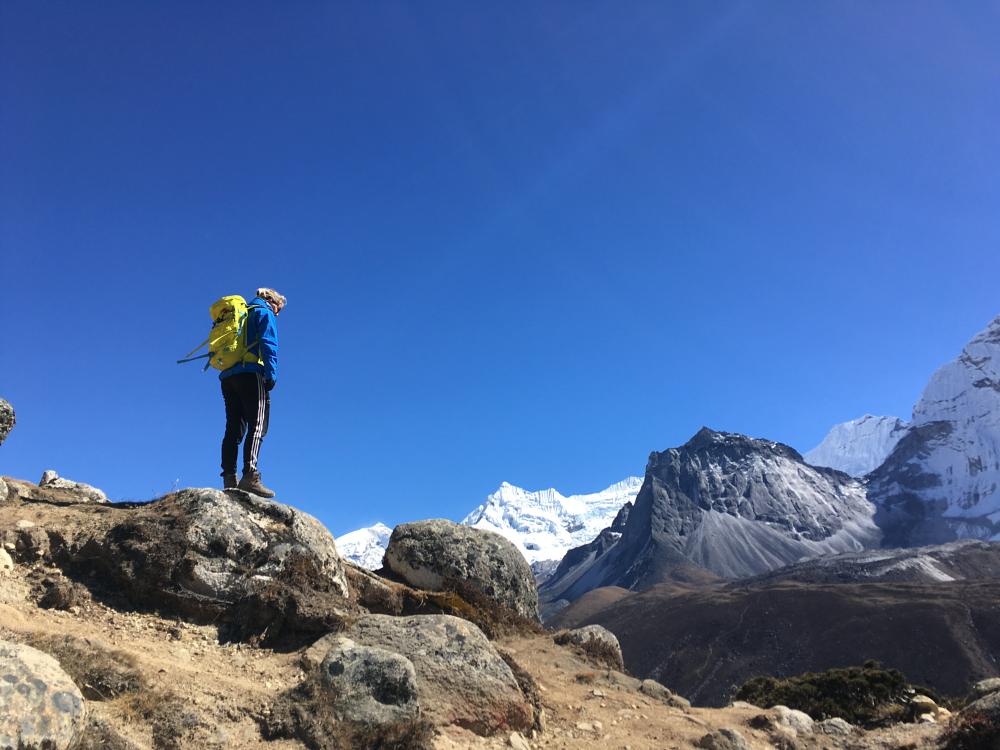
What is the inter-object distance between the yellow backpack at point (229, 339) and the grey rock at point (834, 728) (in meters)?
13.3

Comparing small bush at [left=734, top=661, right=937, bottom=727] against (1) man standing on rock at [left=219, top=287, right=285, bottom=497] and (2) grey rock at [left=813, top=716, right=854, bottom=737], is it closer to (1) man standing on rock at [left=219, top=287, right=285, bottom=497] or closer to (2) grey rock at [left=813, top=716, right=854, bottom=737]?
(2) grey rock at [left=813, top=716, right=854, bottom=737]

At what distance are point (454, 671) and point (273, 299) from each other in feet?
23.2

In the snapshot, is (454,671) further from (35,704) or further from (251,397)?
(251,397)

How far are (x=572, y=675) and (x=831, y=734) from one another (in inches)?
225

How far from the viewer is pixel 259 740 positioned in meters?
6.64

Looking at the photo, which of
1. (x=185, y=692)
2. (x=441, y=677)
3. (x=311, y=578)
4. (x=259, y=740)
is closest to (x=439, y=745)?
(x=441, y=677)

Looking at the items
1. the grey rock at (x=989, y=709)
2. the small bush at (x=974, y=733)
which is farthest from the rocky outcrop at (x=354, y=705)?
the grey rock at (x=989, y=709)

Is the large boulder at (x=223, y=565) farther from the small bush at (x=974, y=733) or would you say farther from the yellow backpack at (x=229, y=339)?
the small bush at (x=974, y=733)

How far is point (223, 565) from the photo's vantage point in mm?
10289

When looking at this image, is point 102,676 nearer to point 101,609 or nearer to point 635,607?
point 101,609

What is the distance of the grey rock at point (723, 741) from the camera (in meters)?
11.0

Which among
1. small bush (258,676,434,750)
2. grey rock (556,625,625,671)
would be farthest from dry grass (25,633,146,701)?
grey rock (556,625,625,671)

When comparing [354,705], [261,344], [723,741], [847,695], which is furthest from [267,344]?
[847,695]

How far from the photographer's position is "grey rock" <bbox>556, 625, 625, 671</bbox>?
51.5 feet
